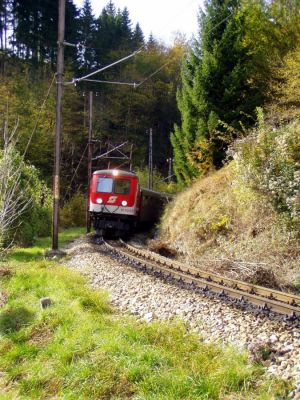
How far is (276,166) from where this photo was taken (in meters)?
10.1

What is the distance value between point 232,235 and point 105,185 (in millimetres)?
7585

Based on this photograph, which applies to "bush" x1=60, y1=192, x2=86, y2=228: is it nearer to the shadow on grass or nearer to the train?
the train

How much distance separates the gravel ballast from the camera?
4.70m

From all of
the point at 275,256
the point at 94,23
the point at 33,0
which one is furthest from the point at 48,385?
the point at 94,23

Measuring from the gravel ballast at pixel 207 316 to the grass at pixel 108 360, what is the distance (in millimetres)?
241

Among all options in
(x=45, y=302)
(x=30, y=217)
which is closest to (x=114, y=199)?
(x=30, y=217)

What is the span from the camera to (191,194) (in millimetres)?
15531

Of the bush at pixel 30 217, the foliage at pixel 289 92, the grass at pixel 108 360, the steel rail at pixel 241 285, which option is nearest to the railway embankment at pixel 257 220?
the steel rail at pixel 241 285

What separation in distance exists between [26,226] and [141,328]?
440 inches

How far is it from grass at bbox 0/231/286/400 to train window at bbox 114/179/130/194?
1073 cm

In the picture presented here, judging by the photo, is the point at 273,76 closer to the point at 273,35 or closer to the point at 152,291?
the point at 273,35

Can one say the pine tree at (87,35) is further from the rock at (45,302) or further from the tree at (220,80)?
the rock at (45,302)

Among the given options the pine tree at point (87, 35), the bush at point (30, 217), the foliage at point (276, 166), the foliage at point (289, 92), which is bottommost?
the bush at point (30, 217)

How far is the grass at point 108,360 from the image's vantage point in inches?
165
